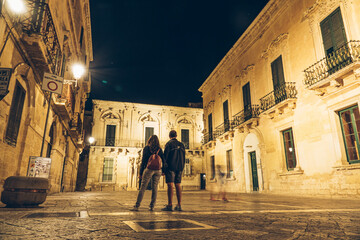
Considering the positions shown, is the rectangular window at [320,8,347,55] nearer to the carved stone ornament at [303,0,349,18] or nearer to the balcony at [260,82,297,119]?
the carved stone ornament at [303,0,349,18]

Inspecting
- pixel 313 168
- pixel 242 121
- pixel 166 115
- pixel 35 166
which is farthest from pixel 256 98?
pixel 166 115

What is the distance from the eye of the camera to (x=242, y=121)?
54.2ft

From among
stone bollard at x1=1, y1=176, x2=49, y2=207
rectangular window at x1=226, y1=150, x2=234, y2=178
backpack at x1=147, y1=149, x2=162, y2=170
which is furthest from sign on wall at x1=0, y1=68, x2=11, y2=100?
rectangular window at x1=226, y1=150, x2=234, y2=178

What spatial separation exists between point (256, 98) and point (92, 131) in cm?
2075

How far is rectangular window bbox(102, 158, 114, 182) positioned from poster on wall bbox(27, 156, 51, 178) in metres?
21.0

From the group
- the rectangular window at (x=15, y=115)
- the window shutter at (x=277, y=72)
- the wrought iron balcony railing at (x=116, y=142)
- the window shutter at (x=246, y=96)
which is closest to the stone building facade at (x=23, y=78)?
the rectangular window at (x=15, y=115)

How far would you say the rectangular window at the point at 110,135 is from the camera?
2878 cm

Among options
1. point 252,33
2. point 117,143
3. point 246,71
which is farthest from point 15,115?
point 117,143

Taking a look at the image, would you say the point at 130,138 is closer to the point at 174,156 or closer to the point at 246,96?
the point at 246,96

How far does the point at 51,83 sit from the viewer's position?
263 inches

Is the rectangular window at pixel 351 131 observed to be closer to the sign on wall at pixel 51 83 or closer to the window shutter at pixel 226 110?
the sign on wall at pixel 51 83

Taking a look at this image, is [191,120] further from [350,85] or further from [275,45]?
[350,85]

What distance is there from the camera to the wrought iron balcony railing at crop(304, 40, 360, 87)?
8.51m

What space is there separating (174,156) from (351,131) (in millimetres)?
7829
